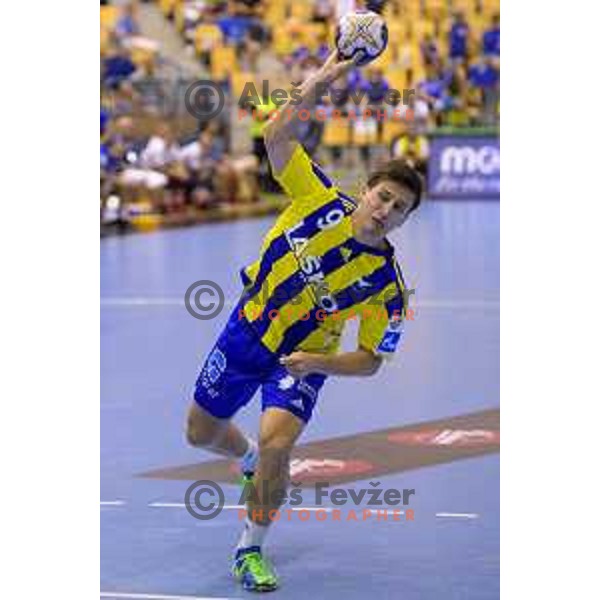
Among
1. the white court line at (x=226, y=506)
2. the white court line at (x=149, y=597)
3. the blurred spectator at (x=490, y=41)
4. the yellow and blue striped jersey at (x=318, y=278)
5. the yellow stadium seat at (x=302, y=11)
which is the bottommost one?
the white court line at (x=226, y=506)

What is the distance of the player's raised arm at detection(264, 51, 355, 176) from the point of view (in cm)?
623

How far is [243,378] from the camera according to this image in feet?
22.8

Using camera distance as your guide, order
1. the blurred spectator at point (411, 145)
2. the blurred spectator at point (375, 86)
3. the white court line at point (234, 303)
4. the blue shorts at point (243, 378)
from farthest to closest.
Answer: the blurred spectator at point (411, 145) → the blurred spectator at point (375, 86) → the white court line at point (234, 303) → the blue shorts at point (243, 378)

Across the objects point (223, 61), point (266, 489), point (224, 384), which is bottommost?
point (266, 489)

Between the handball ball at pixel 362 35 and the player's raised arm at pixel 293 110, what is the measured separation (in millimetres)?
61

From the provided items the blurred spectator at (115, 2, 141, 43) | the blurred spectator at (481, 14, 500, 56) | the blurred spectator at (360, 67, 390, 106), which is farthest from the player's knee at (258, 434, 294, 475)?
the blurred spectator at (481, 14, 500, 56)

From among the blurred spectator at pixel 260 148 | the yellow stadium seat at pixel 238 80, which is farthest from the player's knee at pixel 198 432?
the yellow stadium seat at pixel 238 80

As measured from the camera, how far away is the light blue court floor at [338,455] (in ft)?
23.1

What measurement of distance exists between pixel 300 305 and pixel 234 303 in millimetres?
8885

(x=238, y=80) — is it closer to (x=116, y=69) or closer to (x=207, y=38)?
(x=207, y=38)

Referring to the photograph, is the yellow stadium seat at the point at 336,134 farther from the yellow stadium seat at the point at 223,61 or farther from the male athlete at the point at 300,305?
the male athlete at the point at 300,305

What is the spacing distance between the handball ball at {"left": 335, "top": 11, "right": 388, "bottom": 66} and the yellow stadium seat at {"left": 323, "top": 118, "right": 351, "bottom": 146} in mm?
20830

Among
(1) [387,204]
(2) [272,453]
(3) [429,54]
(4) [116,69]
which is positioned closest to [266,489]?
(2) [272,453]
